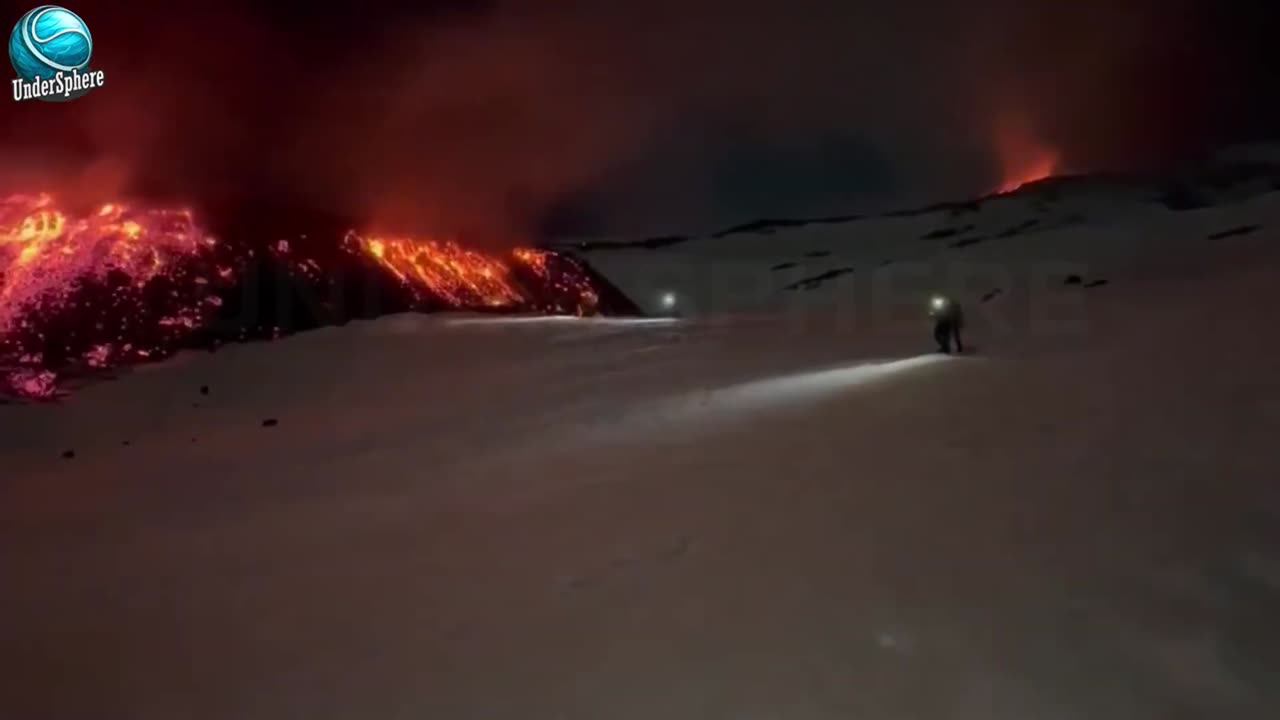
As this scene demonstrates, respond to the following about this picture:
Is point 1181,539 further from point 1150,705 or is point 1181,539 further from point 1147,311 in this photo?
point 1147,311

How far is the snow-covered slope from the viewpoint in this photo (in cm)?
267

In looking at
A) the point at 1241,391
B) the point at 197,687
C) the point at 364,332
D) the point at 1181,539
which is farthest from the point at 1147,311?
the point at 364,332

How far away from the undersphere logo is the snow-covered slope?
641 cm

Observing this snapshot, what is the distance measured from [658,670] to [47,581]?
3.32 m

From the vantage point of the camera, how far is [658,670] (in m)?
2.71

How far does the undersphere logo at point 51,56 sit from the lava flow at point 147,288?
1856 millimetres

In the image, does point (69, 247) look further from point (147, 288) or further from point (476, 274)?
point (476, 274)

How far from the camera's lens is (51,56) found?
12.3 metres

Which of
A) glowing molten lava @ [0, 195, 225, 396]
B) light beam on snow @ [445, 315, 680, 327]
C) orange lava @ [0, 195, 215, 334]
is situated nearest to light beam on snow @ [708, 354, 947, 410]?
light beam on snow @ [445, 315, 680, 327]

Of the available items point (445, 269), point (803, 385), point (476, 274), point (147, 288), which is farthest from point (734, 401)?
point (476, 274)

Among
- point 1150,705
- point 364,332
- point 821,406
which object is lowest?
point 1150,705

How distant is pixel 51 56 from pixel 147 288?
170 inches

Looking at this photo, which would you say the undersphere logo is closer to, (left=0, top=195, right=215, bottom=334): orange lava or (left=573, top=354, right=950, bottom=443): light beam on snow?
(left=0, top=195, right=215, bottom=334): orange lava

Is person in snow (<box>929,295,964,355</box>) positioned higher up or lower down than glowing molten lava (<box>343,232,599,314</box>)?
lower down
